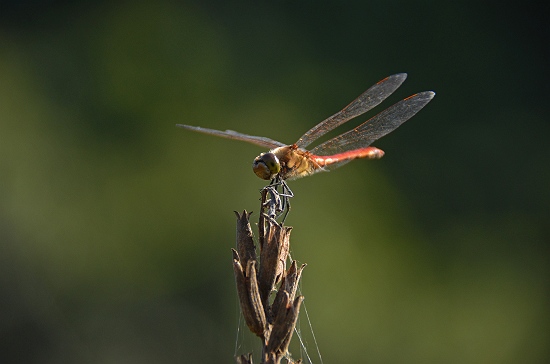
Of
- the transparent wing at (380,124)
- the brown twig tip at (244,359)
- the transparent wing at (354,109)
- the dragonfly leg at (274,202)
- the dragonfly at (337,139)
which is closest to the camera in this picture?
the brown twig tip at (244,359)

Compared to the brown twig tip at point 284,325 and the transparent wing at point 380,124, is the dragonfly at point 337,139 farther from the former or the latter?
the brown twig tip at point 284,325

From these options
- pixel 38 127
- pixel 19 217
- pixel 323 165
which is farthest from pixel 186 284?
pixel 323 165

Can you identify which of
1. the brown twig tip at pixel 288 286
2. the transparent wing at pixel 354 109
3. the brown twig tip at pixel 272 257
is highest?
the transparent wing at pixel 354 109

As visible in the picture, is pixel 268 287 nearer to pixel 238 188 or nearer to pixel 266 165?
pixel 266 165

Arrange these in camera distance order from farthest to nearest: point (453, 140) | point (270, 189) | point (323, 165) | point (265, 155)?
point (453, 140) < point (323, 165) < point (265, 155) < point (270, 189)

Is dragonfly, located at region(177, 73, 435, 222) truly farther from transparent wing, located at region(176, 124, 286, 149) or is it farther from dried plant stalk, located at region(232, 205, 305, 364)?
dried plant stalk, located at region(232, 205, 305, 364)

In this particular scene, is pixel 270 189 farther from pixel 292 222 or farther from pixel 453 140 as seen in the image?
pixel 453 140

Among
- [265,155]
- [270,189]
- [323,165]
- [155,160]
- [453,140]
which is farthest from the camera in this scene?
[453,140]

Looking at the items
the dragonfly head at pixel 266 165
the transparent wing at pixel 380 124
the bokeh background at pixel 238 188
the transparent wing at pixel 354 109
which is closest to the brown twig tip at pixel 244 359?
the dragonfly head at pixel 266 165
